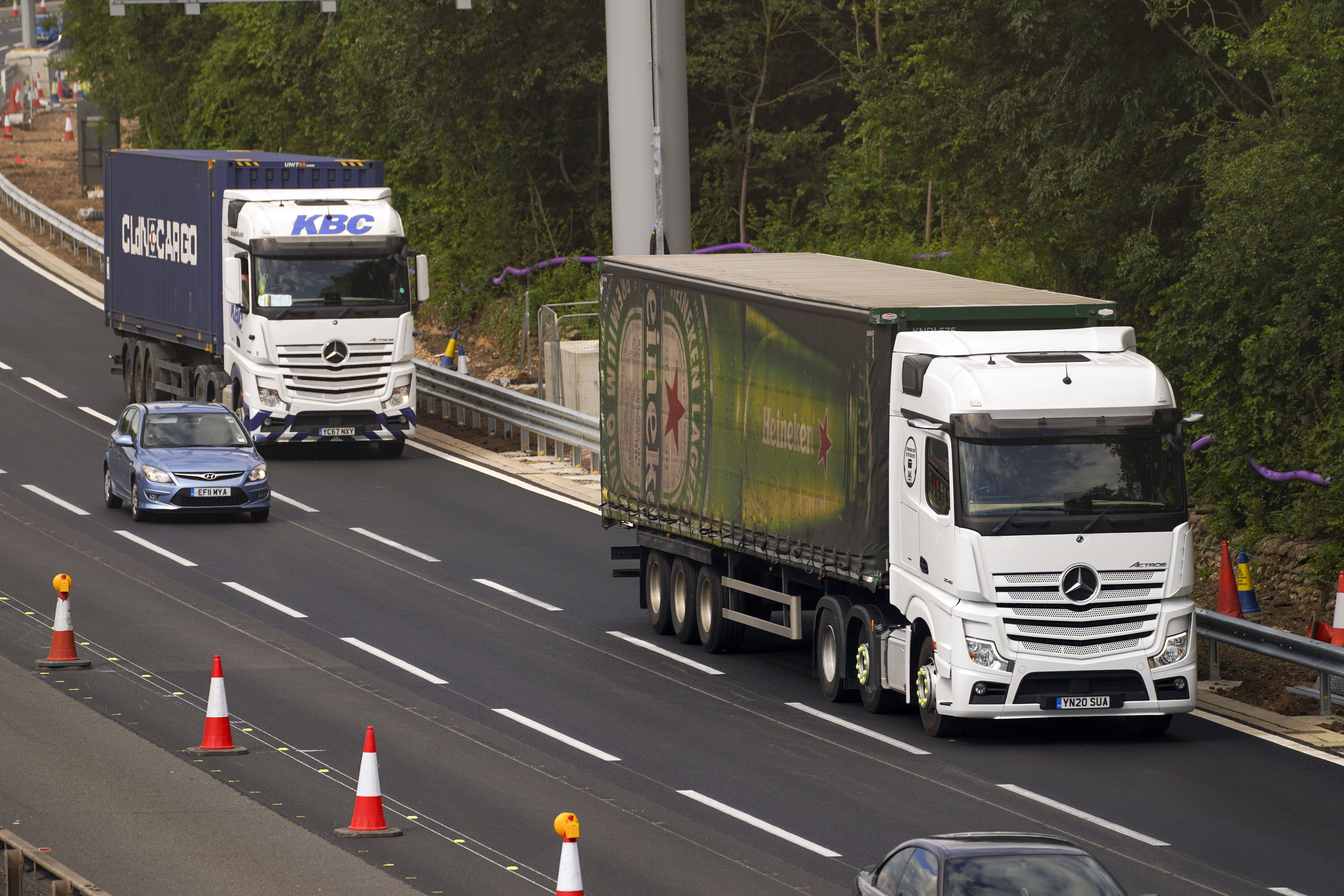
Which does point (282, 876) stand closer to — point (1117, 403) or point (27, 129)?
point (1117, 403)

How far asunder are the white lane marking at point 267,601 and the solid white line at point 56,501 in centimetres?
533

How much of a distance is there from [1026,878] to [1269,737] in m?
8.57

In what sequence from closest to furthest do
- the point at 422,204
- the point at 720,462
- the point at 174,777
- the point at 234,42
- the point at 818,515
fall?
the point at 174,777 < the point at 818,515 < the point at 720,462 < the point at 422,204 < the point at 234,42

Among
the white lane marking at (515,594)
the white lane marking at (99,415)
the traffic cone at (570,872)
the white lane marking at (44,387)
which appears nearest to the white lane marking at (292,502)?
the white lane marking at (515,594)

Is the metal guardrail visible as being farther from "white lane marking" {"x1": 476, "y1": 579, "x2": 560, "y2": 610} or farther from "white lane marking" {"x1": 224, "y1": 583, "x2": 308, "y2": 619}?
"white lane marking" {"x1": 224, "y1": 583, "x2": 308, "y2": 619}

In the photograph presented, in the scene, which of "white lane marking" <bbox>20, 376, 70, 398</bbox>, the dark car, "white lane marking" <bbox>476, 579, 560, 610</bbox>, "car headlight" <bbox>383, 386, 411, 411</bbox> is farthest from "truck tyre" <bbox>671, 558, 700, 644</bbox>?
"white lane marking" <bbox>20, 376, 70, 398</bbox>

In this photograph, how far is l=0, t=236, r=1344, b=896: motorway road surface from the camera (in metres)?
13.9

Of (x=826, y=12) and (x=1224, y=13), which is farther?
(x=826, y=12)

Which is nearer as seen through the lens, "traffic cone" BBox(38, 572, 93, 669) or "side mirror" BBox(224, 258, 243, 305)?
"traffic cone" BBox(38, 572, 93, 669)

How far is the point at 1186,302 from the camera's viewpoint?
83.7 ft

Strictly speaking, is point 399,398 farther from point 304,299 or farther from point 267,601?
point 267,601

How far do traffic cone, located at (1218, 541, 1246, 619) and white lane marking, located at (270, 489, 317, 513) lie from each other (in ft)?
42.4

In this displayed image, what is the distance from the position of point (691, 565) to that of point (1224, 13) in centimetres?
1027

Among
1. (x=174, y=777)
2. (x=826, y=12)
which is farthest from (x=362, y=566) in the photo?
(x=826, y=12)
